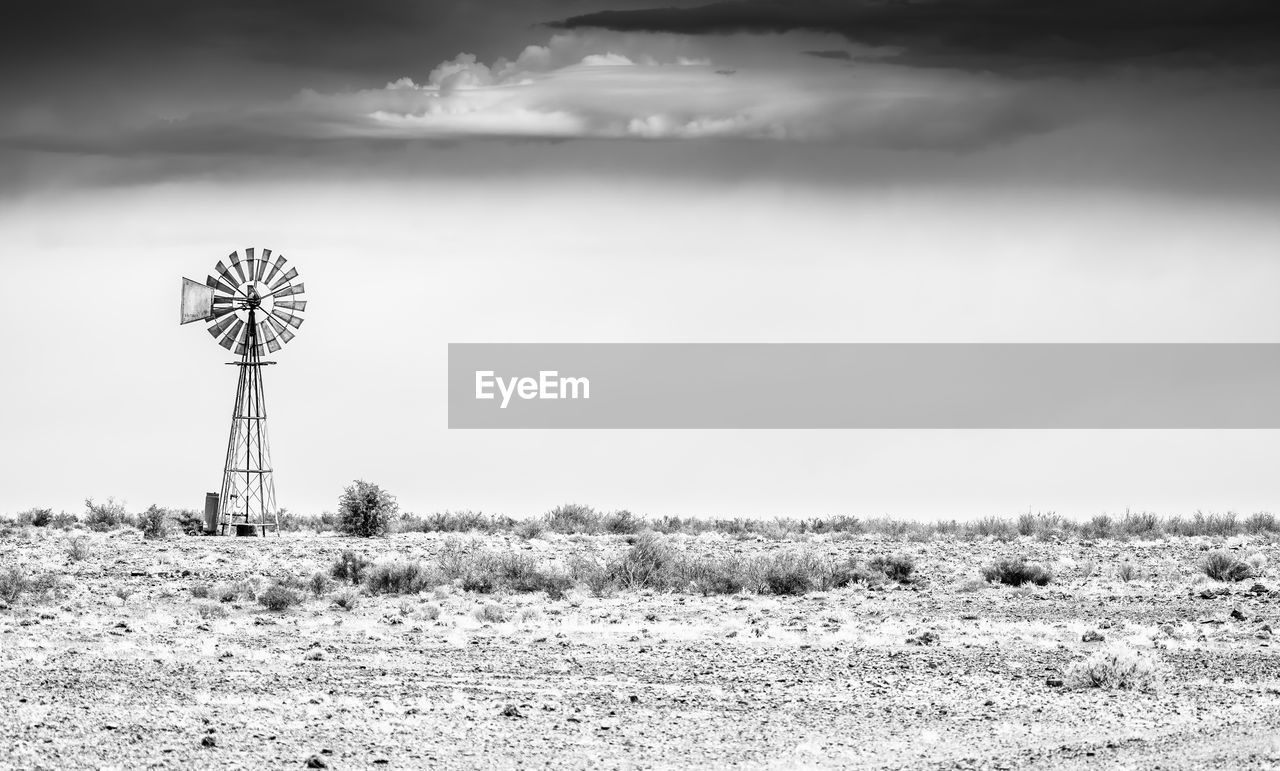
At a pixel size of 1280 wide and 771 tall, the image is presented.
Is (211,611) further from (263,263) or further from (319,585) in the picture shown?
(263,263)

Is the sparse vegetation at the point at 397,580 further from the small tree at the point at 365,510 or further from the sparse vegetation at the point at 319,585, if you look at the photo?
the small tree at the point at 365,510

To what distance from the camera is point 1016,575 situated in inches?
1286

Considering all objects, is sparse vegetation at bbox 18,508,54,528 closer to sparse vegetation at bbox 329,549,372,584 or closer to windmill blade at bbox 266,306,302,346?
windmill blade at bbox 266,306,302,346

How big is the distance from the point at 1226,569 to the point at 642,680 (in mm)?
19121

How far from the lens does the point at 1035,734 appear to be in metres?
16.2

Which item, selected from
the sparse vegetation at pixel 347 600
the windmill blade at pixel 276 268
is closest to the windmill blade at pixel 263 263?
the windmill blade at pixel 276 268

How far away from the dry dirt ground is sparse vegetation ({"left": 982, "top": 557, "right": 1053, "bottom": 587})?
0.58 metres

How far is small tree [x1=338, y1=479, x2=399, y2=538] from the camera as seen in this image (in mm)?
49812

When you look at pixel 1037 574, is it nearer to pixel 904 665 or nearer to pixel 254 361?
pixel 904 665

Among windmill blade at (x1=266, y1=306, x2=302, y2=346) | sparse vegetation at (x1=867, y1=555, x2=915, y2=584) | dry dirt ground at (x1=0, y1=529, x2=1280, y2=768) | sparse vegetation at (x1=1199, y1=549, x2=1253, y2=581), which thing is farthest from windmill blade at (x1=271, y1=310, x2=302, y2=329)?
sparse vegetation at (x1=1199, y1=549, x2=1253, y2=581)

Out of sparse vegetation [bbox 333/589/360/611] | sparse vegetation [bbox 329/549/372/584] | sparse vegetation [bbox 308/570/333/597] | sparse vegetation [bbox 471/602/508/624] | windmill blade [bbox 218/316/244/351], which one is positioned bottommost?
sparse vegetation [bbox 471/602/508/624]

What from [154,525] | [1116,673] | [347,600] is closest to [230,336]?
[154,525]

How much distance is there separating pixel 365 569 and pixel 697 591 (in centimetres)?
787

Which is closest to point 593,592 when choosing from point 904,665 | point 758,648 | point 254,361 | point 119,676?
point 758,648
